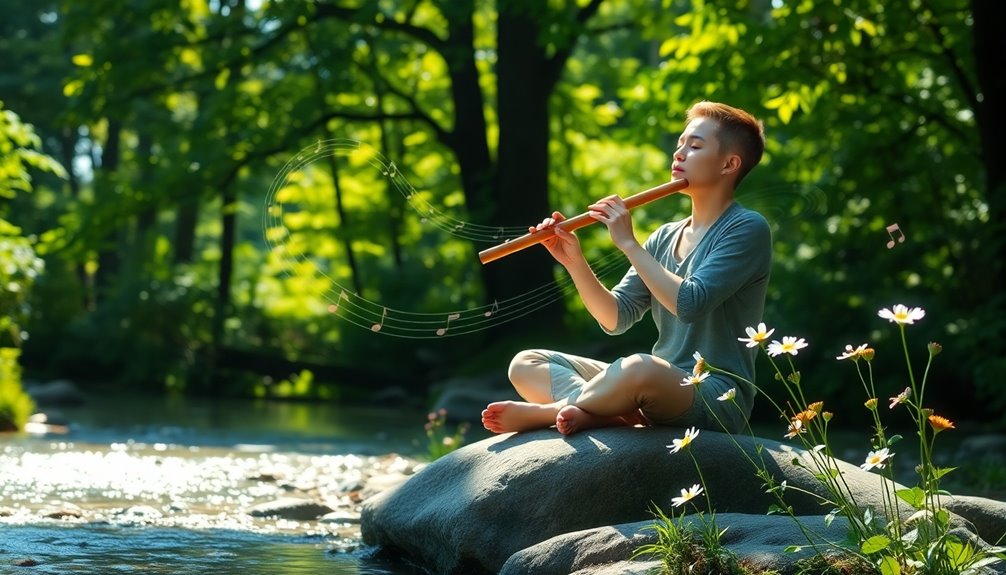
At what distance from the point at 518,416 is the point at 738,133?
134 centimetres

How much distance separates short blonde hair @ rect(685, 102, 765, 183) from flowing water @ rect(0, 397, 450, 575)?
193cm

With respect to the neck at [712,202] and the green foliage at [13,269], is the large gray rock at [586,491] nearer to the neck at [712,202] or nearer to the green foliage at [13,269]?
the neck at [712,202]

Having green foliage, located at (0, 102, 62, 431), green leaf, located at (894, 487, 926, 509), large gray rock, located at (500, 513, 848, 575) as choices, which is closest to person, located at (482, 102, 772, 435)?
large gray rock, located at (500, 513, 848, 575)

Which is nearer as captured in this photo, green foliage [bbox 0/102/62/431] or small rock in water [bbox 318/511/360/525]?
small rock in water [bbox 318/511/360/525]

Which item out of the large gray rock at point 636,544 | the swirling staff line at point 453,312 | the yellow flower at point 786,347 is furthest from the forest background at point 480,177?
the yellow flower at point 786,347

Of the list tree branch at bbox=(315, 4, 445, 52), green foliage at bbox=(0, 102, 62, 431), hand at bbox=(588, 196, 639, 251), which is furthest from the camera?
tree branch at bbox=(315, 4, 445, 52)

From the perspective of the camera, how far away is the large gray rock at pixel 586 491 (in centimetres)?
481

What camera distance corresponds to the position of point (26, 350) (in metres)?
20.7

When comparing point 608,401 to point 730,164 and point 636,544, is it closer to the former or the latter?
point 636,544

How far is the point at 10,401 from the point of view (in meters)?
11.1

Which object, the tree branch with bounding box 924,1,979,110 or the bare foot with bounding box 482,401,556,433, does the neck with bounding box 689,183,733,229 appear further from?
the tree branch with bounding box 924,1,979,110

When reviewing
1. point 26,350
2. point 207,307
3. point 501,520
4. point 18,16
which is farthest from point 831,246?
point 18,16

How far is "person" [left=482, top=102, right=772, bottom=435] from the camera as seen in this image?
15.7ft

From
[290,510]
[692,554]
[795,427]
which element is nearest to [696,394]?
[692,554]
